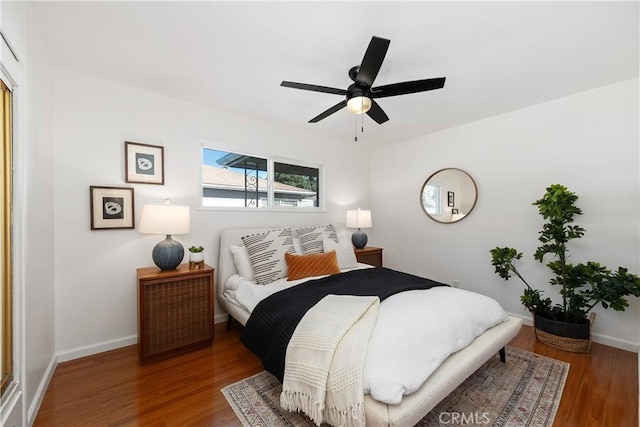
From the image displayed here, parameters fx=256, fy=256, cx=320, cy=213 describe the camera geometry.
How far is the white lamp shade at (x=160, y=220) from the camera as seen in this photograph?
2.22 m

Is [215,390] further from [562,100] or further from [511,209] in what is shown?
[562,100]

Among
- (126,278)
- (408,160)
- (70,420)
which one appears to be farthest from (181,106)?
(408,160)

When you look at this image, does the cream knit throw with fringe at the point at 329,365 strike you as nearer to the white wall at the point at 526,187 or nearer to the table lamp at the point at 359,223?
the table lamp at the point at 359,223

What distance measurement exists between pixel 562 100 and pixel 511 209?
4.03 ft

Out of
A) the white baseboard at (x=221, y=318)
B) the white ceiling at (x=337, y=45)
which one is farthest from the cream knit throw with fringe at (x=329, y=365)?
the white ceiling at (x=337, y=45)

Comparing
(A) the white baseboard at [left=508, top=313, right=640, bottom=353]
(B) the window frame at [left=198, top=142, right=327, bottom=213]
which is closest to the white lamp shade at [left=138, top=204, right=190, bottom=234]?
(B) the window frame at [left=198, top=142, right=327, bottom=213]

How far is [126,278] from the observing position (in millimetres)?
2449

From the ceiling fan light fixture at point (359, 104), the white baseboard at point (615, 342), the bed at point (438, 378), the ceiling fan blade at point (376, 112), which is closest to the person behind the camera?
the bed at point (438, 378)

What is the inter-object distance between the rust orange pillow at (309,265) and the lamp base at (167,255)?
1.04 metres

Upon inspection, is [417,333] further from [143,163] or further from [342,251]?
[143,163]

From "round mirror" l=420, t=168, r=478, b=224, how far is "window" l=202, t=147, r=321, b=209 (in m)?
1.66

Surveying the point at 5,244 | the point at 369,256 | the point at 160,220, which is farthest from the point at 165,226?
Answer: the point at 369,256

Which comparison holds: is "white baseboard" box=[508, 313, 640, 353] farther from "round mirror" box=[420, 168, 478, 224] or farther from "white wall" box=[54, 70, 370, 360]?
"white wall" box=[54, 70, 370, 360]

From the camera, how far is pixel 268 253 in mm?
2768
